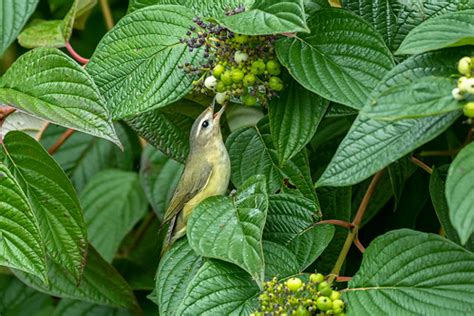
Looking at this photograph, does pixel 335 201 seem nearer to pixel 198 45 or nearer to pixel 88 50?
pixel 198 45

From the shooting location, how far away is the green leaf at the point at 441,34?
1.53 metres

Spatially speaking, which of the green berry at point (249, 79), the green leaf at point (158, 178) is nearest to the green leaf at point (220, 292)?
the green berry at point (249, 79)

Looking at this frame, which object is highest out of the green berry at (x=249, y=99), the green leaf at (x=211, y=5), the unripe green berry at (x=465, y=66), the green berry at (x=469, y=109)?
the green leaf at (x=211, y=5)

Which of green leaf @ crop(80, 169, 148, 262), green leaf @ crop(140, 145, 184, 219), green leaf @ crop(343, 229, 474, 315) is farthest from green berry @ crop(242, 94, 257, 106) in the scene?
green leaf @ crop(80, 169, 148, 262)

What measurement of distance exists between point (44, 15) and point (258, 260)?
1743 millimetres

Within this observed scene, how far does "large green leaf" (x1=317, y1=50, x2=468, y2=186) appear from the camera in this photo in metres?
1.50

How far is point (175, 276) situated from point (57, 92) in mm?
447

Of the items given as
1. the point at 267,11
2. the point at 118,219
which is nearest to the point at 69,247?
the point at 267,11

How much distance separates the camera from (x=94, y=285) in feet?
8.00

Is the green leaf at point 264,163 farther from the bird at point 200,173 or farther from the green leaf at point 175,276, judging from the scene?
the green leaf at point 175,276

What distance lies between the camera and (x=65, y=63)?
1.88 metres

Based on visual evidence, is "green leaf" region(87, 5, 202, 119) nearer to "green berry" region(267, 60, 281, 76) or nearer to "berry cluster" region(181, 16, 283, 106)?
"berry cluster" region(181, 16, 283, 106)

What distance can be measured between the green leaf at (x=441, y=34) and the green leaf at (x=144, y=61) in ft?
1.66

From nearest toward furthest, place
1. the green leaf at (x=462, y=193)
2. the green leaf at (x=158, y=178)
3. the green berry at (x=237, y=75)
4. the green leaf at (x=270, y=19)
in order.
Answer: the green leaf at (x=462, y=193), the green leaf at (x=270, y=19), the green berry at (x=237, y=75), the green leaf at (x=158, y=178)
